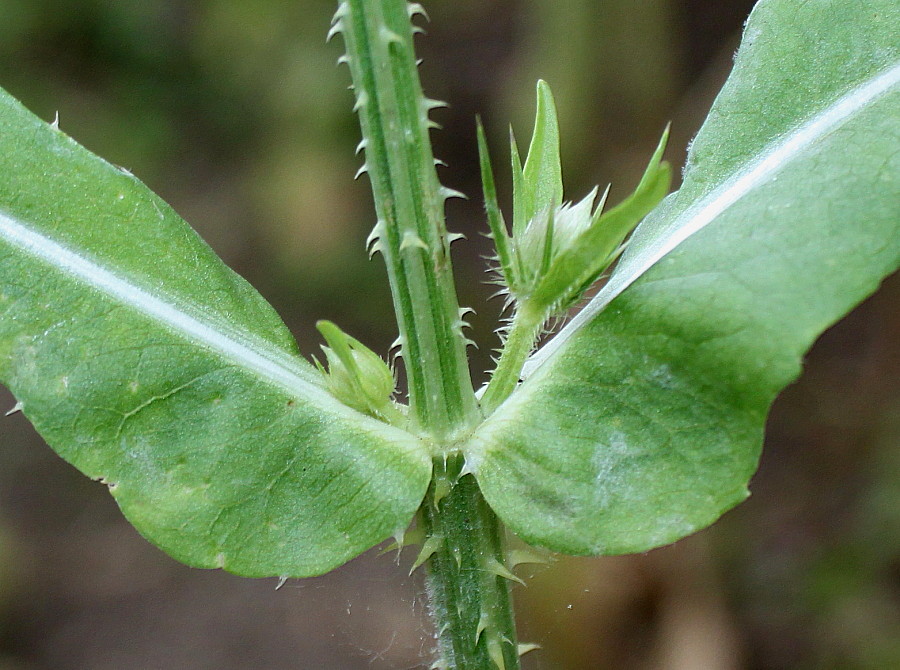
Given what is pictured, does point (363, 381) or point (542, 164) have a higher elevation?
point (542, 164)

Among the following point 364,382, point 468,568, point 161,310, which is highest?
point 161,310

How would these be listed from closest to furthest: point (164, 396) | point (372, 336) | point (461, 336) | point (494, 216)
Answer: point (494, 216) → point (461, 336) → point (164, 396) → point (372, 336)

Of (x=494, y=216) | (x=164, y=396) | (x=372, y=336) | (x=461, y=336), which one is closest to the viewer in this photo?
(x=494, y=216)

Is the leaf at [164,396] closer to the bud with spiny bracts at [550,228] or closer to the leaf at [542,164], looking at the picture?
the bud with spiny bracts at [550,228]

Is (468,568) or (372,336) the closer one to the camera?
(468,568)

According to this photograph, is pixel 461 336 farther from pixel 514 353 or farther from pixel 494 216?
pixel 494 216

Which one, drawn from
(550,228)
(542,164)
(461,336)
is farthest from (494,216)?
(542,164)
